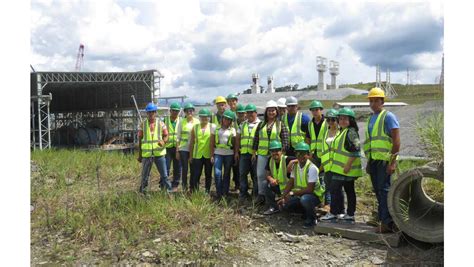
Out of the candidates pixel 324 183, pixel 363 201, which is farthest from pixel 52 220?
pixel 363 201

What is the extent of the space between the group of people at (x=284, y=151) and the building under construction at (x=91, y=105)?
16.5 metres

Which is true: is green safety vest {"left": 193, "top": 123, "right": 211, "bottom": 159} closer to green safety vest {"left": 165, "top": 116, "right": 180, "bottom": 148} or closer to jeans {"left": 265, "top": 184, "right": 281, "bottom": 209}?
green safety vest {"left": 165, "top": 116, "right": 180, "bottom": 148}

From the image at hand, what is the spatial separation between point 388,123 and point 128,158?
8.54m

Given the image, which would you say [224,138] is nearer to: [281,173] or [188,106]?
[188,106]

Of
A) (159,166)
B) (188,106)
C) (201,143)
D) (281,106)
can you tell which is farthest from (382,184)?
(159,166)

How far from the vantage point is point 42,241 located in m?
5.92

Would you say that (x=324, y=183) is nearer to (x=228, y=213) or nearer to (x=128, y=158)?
(x=228, y=213)

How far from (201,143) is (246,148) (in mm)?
839

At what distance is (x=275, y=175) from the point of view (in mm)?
6199

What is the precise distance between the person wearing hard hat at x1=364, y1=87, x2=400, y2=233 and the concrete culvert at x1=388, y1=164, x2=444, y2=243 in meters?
0.20

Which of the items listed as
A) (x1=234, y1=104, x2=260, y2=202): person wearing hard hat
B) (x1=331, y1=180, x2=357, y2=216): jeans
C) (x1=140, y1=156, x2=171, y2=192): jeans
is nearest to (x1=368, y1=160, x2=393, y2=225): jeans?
(x1=331, y1=180, x2=357, y2=216): jeans

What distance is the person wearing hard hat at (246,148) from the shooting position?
647 cm

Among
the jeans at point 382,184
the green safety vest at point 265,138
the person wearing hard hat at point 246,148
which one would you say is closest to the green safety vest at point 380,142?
the jeans at point 382,184

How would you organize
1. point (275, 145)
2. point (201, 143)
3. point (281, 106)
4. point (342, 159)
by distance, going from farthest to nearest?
1. point (201, 143)
2. point (281, 106)
3. point (275, 145)
4. point (342, 159)
